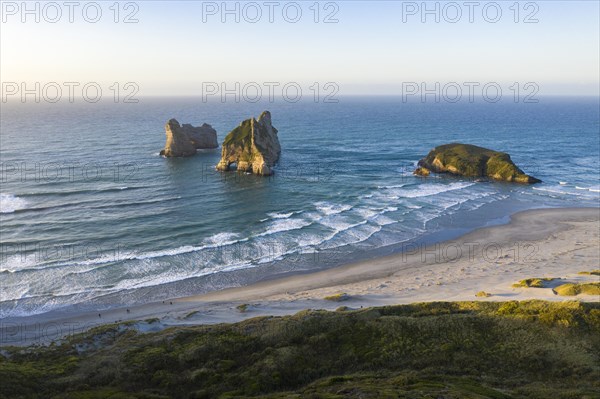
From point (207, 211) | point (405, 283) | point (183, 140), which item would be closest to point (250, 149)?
point (183, 140)

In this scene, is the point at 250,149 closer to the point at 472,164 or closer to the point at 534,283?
the point at 472,164

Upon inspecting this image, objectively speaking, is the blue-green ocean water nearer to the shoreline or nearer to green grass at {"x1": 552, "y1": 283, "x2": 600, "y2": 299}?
the shoreline

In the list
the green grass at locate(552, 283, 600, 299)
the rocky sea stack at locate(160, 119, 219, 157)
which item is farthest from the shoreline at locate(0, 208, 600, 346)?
the rocky sea stack at locate(160, 119, 219, 157)

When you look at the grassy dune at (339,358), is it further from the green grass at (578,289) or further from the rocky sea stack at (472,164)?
the rocky sea stack at (472,164)

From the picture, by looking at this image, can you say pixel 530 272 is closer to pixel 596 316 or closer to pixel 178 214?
pixel 596 316

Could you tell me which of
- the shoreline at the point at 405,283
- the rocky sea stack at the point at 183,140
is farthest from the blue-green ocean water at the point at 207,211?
Result: the rocky sea stack at the point at 183,140

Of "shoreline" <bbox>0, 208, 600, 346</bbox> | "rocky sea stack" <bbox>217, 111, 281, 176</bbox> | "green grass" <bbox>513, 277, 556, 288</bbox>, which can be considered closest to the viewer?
"shoreline" <bbox>0, 208, 600, 346</bbox>
